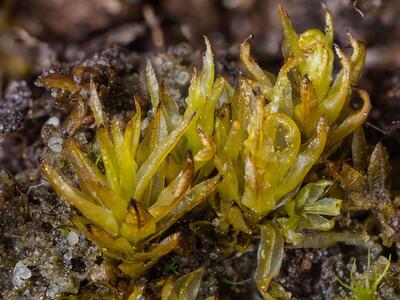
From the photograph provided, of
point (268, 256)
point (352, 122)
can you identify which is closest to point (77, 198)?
point (268, 256)

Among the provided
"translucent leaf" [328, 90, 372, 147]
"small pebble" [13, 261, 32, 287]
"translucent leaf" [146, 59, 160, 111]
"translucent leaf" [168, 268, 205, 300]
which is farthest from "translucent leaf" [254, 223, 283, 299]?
"small pebble" [13, 261, 32, 287]

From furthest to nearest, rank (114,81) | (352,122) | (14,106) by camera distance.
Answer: (14,106) < (114,81) < (352,122)

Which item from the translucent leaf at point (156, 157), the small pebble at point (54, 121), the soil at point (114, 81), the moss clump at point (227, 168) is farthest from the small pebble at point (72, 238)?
the small pebble at point (54, 121)

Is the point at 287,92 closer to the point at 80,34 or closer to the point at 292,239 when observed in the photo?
the point at 292,239

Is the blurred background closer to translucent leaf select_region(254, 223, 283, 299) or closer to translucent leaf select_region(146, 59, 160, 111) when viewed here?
translucent leaf select_region(146, 59, 160, 111)

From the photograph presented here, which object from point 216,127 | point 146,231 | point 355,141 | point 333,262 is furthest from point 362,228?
point 146,231

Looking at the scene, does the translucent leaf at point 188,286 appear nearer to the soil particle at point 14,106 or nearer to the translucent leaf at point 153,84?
the translucent leaf at point 153,84

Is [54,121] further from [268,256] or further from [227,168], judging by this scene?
[268,256]
